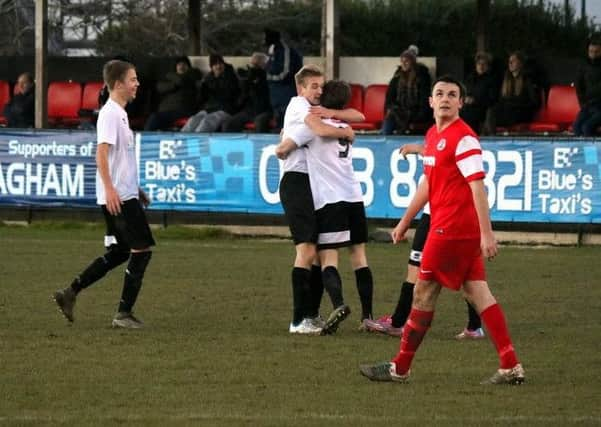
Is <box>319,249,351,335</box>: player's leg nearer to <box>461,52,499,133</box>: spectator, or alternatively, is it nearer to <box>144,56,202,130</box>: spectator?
<box>461,52,499,133</box>: spectator

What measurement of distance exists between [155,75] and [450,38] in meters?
13.6

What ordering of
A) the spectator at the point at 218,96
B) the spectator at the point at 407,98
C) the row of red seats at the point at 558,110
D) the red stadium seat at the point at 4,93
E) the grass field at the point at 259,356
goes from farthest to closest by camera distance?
the red stadium seat at the point at 4,93
the spectator at the point at 218,96
the row of red seats at the point at 558,110
the spectator at the point at 407,98
the grass field at the point at 259,356

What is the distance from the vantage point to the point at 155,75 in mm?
27594

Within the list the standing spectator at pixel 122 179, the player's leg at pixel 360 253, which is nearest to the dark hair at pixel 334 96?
the player's leg at pixel 360 253

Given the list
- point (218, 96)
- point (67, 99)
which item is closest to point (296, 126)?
point (218, 96)

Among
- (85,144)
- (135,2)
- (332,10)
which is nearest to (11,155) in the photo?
(85,144)

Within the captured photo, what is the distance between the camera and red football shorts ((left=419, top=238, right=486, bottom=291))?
943cm

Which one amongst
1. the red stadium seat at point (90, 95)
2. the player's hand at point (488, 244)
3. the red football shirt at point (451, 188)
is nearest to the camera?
the player's hand at point (488, 244)

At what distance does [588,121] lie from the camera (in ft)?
71.4

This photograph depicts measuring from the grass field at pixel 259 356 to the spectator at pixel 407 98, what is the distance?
614 cm

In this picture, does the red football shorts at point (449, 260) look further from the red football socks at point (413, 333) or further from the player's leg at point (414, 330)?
the red football socks at point (413, 333)

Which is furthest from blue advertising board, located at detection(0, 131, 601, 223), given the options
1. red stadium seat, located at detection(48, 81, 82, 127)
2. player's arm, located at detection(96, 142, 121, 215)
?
player's arm, located at detection(96, 142, 121, 215)

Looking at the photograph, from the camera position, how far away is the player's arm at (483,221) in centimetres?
898

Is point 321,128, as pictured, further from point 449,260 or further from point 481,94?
point 481,94
